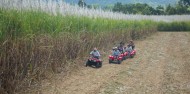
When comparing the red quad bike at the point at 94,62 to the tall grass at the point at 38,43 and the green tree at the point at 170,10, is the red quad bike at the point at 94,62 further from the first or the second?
the green tree at the point at 170,10

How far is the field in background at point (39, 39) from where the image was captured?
930 centimetres

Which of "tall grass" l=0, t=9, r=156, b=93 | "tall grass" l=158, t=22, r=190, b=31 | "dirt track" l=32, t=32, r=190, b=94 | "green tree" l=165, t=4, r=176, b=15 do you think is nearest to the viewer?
"tall grass" l=0, t=9, r=156, b=93

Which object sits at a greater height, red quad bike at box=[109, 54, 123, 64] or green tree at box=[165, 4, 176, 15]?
red quad bike at box=[109, 54, 123, 64]

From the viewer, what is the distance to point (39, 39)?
433 inches

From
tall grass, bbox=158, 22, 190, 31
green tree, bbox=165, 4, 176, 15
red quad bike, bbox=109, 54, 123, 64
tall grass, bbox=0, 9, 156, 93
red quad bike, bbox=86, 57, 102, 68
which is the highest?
tall grass, bbox=0, 9, 156, 93

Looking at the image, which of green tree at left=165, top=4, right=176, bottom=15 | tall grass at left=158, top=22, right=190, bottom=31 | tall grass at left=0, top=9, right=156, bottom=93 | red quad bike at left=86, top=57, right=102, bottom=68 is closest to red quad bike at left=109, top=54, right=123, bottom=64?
tall grass at left=0, top=9, right=156, bottom=93

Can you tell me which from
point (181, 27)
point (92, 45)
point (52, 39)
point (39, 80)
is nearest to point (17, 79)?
point (39, 80)

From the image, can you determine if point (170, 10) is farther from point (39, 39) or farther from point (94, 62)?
point (39, 39)

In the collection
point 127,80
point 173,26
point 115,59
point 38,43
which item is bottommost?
point 173,26

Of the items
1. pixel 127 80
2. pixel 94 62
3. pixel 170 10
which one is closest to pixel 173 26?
pixel 170 10

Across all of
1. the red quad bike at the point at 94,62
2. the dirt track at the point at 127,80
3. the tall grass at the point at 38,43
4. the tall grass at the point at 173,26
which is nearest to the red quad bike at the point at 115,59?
the dirt track at the point at 127,80

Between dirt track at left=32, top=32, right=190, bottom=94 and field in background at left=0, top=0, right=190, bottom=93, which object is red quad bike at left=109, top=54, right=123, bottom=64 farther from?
field in background at left=0, top=0, right=190, bottom=93

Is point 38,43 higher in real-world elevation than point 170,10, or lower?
higher

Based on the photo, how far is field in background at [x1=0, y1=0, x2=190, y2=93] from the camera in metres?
9.30
